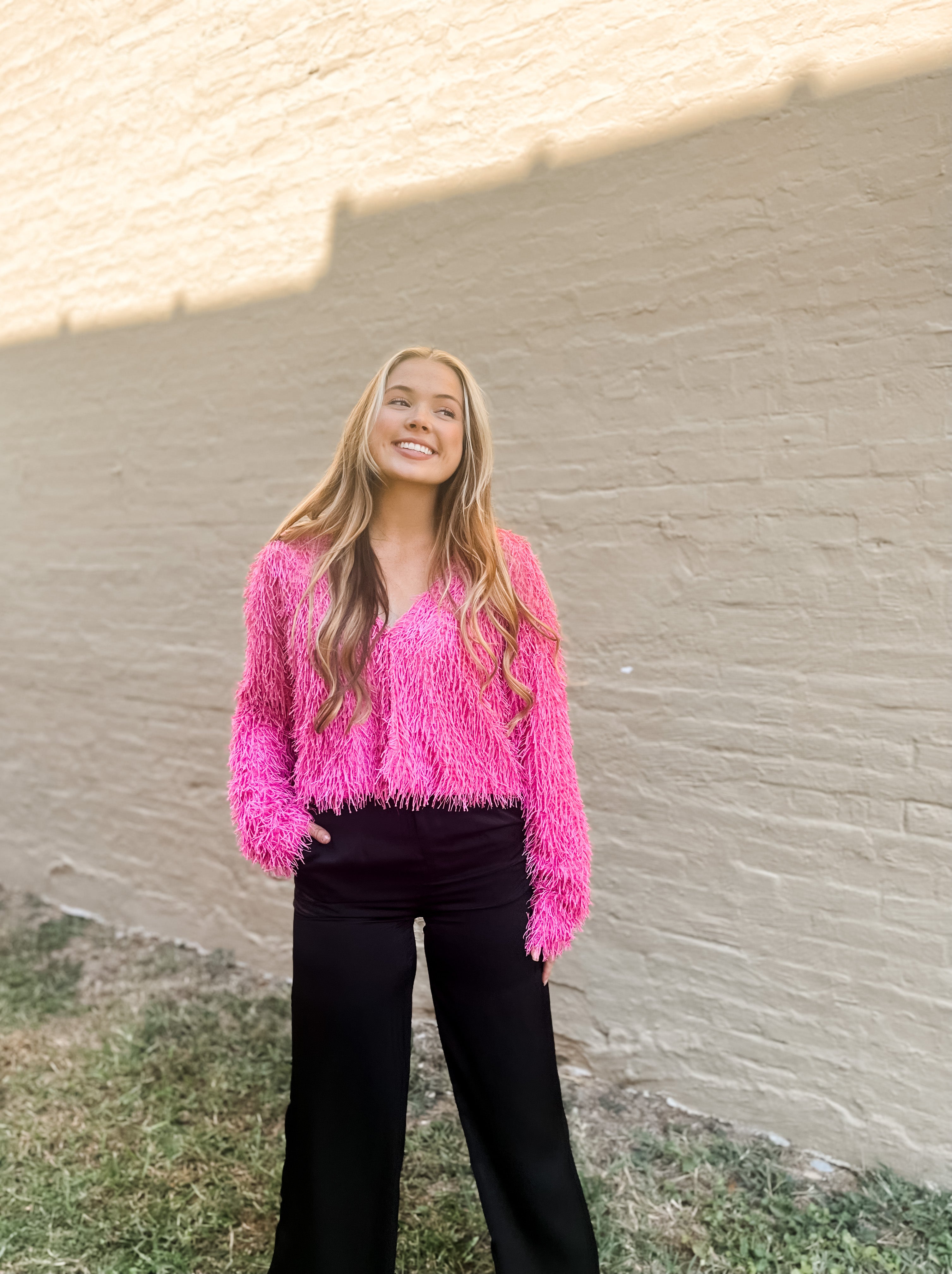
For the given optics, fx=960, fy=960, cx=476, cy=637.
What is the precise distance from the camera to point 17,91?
158 inches

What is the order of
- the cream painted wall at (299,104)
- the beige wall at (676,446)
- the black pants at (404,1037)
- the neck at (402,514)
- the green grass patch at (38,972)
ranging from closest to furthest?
the black pants at (404,1037)
the neck at (402,514)
the beige wall at (676,446)
the cream painted wall at (299,104)
the green grass patch at (38,972)

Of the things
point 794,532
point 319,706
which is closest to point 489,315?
point 794,532

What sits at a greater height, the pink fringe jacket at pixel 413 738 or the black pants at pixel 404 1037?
the pink fringe jacket at pixel 413 738

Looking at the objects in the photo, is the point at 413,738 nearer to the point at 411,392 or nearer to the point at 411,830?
the point at 411,830

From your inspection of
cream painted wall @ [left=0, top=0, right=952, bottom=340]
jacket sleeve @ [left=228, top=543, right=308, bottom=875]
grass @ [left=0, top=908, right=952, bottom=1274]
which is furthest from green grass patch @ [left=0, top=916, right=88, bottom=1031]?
cream painted wall @ [left=0, top=0, right=952, bottom=340]

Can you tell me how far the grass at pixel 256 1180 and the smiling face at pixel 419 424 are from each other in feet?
6.00

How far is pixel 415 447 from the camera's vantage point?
6.11 ft

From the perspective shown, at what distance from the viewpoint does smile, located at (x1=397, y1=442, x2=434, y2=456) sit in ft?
6.11

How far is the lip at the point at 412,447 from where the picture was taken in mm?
1861

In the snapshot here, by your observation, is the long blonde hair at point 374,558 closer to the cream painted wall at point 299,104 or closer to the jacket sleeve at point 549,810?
the jacket sleeve at point 549,810

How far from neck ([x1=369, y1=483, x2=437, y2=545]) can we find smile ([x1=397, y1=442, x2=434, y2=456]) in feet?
0.26

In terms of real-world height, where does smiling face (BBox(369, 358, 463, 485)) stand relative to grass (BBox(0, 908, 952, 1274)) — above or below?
above

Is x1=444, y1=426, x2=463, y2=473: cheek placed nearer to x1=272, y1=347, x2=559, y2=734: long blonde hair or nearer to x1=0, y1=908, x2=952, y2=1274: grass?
x1=272, y1=347, x2=559, y2=734: long blonde hair

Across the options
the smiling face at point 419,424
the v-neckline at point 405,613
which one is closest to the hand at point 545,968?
the v-neckline at point 405,613
